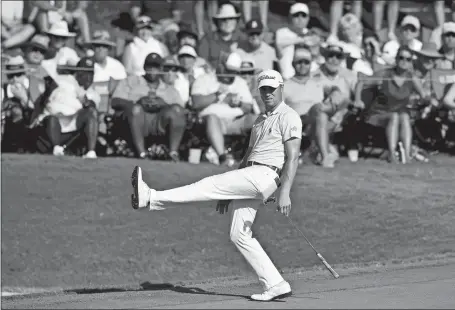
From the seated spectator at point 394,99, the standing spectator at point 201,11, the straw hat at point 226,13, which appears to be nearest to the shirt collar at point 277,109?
the seated spectator at point 394,99

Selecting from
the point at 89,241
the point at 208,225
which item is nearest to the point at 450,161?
the point at 208,225

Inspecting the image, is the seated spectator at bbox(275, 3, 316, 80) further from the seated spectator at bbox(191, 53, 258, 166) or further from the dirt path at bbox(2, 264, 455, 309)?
the dirt path at bbox(2, 264, 455, 309)

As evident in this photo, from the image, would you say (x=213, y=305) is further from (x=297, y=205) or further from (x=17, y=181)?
(x=17, y=181)

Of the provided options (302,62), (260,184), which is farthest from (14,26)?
(260,184)

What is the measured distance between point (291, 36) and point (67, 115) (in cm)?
376

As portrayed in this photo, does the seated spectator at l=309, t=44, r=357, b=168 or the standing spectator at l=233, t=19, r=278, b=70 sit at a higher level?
the standing spectator at l=233, t=19, r=278, b=70

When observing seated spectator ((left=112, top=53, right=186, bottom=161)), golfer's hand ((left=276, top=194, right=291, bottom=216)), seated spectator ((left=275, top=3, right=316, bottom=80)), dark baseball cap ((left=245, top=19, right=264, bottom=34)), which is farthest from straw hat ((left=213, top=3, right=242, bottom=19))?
golfer's hand ((left=276, top=194, right=291, bottom=216))

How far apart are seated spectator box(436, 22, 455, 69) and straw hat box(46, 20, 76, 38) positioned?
17.3 feet

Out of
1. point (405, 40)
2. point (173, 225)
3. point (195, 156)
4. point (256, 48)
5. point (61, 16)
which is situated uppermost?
point (61, 16)

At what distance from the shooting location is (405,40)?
18609 millimetres

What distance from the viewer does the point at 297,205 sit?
14016mm

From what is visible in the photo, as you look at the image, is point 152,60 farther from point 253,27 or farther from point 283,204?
point 283,204

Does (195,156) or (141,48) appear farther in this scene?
(141,48)

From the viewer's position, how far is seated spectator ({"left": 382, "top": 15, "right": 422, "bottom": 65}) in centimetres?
1794
